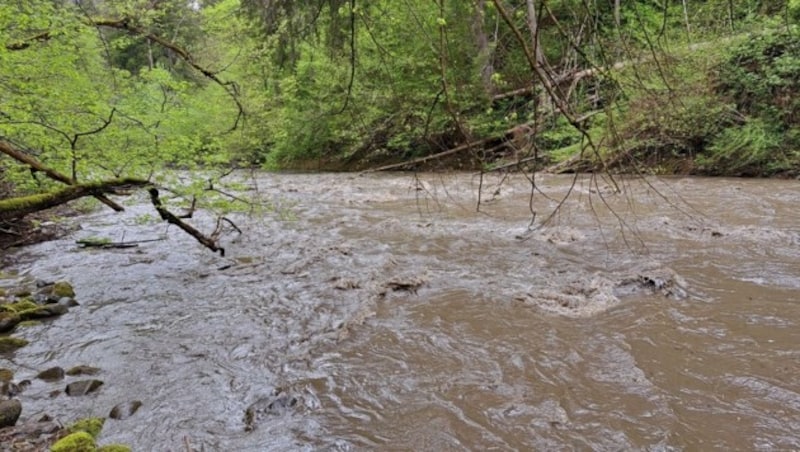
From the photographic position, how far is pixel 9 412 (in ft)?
11.6

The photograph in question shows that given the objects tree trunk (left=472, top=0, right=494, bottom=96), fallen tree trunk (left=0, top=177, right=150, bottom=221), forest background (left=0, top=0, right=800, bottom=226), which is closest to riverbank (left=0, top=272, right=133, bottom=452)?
fallen tree trunk (left=0, top=177, right=150, bottom=221)

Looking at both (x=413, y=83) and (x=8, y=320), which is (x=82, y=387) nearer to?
(x=8, y=320)

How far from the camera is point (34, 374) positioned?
14.5 feet

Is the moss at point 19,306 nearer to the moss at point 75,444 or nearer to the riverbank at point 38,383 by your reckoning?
the riverbank at point 38,383

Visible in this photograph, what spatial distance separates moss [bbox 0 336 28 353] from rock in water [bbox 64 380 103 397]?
1.41m

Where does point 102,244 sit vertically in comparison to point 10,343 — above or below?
above

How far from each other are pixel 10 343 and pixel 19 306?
3.71ft

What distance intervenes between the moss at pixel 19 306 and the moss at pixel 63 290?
0.36 metres

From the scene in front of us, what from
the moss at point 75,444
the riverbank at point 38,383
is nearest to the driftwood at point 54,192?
the riverbank at point 38,383

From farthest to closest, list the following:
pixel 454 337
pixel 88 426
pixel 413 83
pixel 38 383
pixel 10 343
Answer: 1. pixel 413 83
2. pixel 10 343
3. pixel 454 337
4. pixel 38 383
5. pixel 88 426

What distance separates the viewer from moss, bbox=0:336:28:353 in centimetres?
496

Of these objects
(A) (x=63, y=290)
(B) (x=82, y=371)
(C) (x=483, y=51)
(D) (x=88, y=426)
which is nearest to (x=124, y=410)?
(D) (x=88, y=426)

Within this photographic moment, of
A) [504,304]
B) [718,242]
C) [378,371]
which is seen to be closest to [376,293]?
[504,304]

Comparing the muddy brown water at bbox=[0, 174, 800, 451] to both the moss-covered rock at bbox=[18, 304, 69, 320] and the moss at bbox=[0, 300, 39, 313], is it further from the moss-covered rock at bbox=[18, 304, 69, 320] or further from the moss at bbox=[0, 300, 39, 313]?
the moss at bbox=[0, 300, 39, 313]
